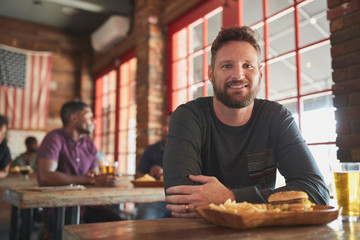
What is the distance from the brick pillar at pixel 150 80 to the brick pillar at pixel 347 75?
2350 mm

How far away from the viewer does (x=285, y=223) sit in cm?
79

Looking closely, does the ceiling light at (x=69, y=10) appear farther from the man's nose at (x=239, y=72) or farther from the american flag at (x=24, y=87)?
the man's nose at (x=239, y=72)

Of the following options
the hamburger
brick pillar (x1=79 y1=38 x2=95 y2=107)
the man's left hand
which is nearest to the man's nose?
the man's left hand

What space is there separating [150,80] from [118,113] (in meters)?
1.47

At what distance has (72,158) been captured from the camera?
2.39 metres

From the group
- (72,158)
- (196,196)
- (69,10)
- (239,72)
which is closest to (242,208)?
(196,196)

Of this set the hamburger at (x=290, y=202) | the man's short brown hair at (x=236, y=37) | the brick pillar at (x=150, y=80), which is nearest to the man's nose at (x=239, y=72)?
the man's short brown hair at (x=236, y=37)

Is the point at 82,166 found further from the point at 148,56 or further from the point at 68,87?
the point at 68,87

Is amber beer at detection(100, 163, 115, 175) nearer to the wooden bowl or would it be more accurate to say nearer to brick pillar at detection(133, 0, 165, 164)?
the wooden bowl

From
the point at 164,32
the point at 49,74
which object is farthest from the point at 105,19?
the point at 164,32

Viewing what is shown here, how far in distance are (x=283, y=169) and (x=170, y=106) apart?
9.06 feet

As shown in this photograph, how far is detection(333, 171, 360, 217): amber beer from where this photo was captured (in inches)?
39.7

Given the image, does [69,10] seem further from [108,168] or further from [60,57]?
[108,168]

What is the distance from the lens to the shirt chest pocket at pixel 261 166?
4.28 feet
